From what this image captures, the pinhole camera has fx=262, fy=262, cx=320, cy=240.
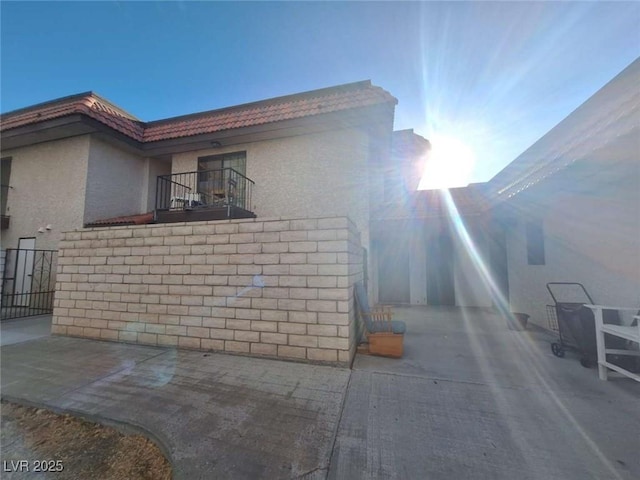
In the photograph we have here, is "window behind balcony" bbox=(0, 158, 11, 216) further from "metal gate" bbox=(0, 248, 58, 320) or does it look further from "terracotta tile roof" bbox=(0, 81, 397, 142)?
"metal gate" bbox=(0, 248, 58, 320)

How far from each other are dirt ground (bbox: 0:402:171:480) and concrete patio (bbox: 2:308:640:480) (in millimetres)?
104

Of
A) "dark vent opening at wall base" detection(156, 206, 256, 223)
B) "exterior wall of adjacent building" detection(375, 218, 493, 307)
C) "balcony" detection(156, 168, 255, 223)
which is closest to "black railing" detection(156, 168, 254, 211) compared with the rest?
"balcony" detection(156, 168, 255, 223)

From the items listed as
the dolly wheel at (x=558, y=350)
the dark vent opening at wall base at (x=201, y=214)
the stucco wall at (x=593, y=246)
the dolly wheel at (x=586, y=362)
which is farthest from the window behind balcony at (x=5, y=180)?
the stucco wall at (x=593, y=246)

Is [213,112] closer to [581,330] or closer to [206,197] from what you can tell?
[206,197]

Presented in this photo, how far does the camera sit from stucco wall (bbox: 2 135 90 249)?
318 inches

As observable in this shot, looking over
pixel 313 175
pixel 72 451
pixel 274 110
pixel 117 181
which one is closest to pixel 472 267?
pixel 313 175

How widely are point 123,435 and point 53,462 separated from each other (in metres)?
0.47

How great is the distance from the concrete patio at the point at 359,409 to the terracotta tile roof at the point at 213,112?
596cm

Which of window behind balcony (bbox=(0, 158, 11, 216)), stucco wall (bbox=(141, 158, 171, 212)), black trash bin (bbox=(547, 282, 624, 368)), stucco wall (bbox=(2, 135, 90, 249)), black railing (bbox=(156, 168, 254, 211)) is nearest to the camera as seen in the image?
black trash bin (bbox=(547, 282, 624, 368))


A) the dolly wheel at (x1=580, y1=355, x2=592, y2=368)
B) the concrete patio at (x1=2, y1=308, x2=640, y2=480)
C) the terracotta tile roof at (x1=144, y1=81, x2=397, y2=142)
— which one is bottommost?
the concrete patio at (x1=2, y1=308, x2=640, y2=480)

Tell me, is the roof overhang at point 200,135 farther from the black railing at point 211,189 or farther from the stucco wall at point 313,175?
the black railing at point 211,189

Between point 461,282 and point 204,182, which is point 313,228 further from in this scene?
point 461,282

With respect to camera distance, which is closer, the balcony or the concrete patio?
the concrete patio

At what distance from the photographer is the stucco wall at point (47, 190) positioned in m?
8.09
